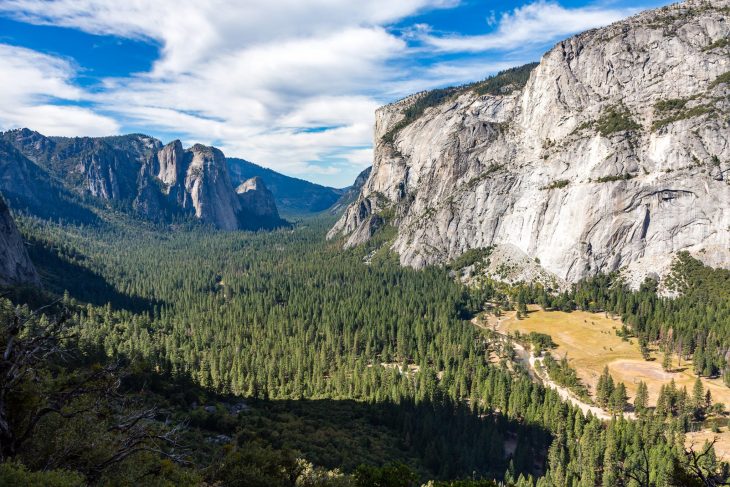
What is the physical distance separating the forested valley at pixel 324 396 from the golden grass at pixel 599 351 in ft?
22.6

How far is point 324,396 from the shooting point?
351ft

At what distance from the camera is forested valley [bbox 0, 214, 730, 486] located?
23.3 metres

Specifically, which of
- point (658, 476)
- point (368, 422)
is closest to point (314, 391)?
point (368, 422)

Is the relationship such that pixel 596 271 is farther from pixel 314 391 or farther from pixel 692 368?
pixel 314 391

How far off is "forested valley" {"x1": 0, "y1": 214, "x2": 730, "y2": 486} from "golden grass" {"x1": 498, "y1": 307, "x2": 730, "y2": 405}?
271 inches

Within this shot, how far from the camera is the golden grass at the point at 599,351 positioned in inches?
4448

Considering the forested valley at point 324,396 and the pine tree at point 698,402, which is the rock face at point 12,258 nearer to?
the forested valley at point 324,396

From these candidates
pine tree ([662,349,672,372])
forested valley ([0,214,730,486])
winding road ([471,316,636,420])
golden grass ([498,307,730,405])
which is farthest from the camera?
pine tree ([662,349,672,372])

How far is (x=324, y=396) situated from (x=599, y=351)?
3575 inches

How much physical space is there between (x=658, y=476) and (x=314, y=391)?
7572cm

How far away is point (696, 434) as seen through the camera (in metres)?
89.8

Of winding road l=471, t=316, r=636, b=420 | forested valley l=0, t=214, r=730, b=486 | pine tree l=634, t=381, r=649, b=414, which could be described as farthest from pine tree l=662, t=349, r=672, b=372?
winding road l=471, t=316, r=636, b=420

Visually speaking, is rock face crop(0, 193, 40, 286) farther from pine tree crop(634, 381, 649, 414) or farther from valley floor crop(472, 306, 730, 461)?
pine tree crop(634, 381, 649, 414)

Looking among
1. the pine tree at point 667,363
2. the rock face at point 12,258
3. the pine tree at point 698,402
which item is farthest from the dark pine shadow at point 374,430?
the rock face at point 12,258
